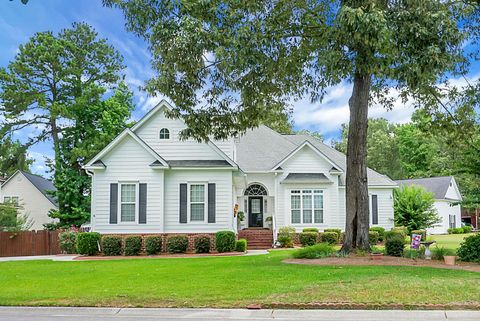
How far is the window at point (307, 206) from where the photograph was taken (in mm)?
27766

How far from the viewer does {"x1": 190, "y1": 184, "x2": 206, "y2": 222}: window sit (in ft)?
74.6

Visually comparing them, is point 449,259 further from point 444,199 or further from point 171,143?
point 444,199

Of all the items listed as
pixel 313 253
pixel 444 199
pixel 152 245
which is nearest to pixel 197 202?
pixel 152 245

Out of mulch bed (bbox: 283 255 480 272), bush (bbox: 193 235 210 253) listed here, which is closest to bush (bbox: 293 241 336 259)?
mulch bed (bbox: 283 255 480 272)

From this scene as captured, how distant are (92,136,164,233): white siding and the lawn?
805 centimetres

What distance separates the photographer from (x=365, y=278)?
1091cm

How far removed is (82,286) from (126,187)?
38.7 ft

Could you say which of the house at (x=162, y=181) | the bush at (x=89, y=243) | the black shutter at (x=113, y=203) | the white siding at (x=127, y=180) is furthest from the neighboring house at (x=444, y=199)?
the bush at (x=89, y=243)

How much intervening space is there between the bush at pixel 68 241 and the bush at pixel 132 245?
3.87 m

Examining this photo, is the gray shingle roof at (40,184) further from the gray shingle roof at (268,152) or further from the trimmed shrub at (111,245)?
the trimmed shrub at (111,245)

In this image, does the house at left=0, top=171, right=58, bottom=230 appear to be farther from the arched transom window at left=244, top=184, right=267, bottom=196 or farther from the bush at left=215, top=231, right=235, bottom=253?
the bush at left=215, top=231, right=235, bottom=253

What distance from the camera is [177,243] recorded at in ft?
70.9

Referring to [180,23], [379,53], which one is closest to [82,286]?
[180,23]

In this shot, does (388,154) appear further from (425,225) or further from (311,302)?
(311,302)
